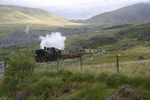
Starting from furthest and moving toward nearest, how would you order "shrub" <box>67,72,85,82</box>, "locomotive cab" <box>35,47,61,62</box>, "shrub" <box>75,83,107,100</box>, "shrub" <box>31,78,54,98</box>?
"locomotive cab" <box>35,47,61,62</box> < "shrub" <box>67,72,85,82</box> < "shrub" <box>31,78,54,98</box> < "shrub" <box>75,83,107,100</box>

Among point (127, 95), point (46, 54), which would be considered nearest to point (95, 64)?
point (46, 54)

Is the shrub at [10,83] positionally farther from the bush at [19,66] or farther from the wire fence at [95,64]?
the wire fence at [95,64]

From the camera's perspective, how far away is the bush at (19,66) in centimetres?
1174

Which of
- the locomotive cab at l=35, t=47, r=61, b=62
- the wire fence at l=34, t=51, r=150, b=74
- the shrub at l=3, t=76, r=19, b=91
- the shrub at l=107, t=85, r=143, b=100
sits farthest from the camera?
the locomotive cab at l=35, t=47, r=61, b=62

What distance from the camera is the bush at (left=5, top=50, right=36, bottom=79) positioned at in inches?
462

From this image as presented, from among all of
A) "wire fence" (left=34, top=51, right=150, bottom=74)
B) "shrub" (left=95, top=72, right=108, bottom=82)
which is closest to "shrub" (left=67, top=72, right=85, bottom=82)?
"shrub" (left=95, top=72, right=108, bottom=82)

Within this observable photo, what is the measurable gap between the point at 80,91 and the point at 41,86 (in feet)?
9.22

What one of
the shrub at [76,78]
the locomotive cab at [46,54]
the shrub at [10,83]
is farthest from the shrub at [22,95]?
the locomotive cab at [46,54]

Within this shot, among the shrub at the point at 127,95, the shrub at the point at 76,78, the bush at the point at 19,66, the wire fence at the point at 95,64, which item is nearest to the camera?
the shrub at the point at 127,95

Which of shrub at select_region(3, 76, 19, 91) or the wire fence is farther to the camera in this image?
the wire fence

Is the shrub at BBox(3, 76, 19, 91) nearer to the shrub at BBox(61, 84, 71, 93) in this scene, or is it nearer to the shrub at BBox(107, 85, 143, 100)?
the shrub at BBox(61, 84, 71, 93)

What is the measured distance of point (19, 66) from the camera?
12.0 metres

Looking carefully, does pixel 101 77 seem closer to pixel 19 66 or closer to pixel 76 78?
pixel 76 78

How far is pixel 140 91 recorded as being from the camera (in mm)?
7832
